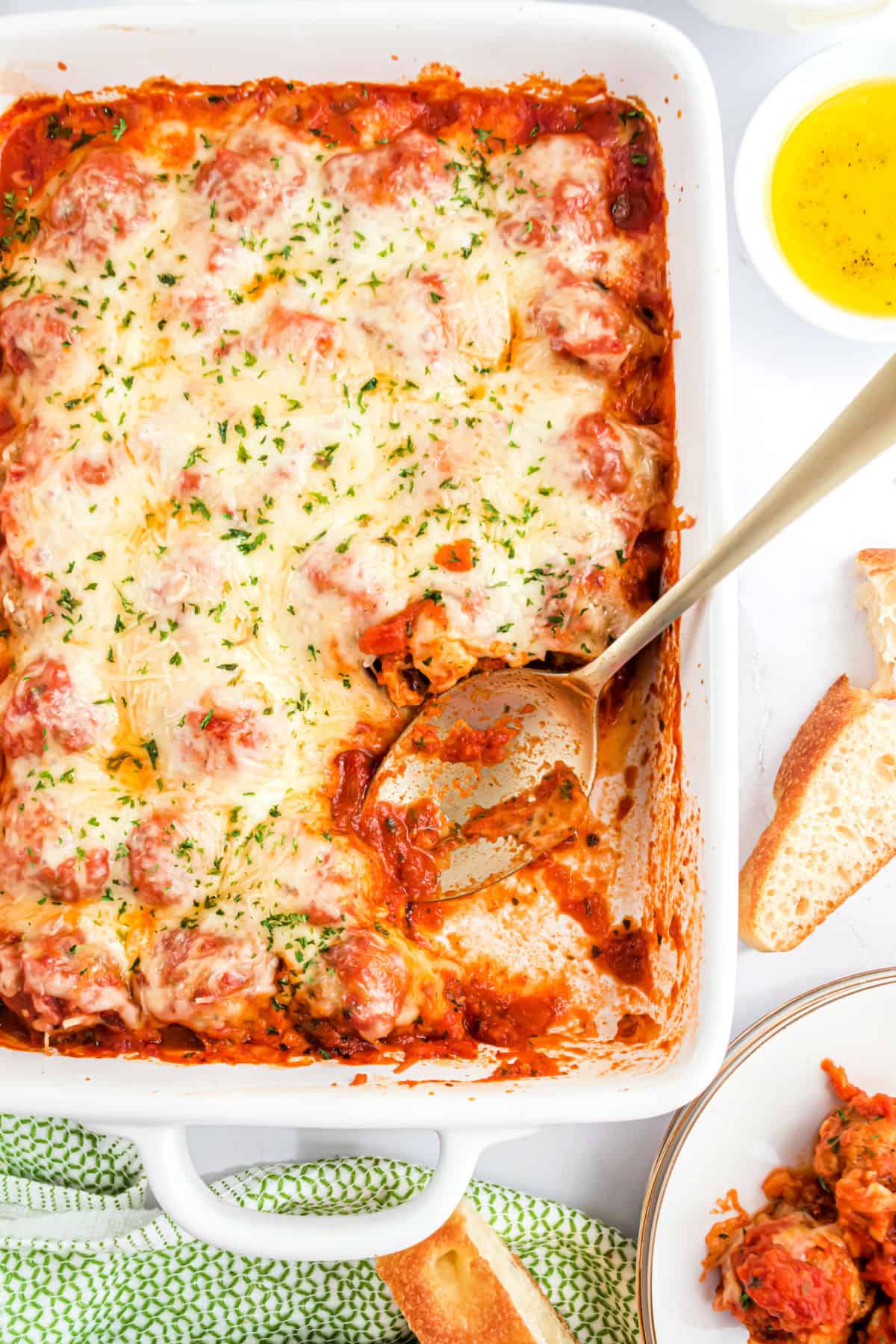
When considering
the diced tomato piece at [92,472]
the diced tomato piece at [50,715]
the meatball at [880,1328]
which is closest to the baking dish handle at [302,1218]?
the diced tomato piece at [50,715]

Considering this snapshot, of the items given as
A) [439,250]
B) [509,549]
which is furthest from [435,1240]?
[439,250]

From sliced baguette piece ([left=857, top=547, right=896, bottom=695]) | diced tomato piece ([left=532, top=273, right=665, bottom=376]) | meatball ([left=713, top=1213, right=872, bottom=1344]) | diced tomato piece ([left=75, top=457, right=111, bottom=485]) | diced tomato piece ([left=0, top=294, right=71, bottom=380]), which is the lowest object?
meatball ([left=713, top=1213, right=872, bottom=1344])

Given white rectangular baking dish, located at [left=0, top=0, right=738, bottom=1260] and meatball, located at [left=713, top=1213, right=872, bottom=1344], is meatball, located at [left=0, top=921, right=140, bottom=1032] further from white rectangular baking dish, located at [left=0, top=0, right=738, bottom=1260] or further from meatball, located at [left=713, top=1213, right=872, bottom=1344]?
meatball, located at [left=713, top=1213, right=872, bottom=1344]

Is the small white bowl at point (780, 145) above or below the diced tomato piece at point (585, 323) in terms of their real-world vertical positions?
above

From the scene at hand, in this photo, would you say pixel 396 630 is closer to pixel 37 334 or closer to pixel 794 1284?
pixel 37 334

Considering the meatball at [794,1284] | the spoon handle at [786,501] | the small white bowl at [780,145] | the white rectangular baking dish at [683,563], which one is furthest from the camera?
the small white bowl at [780,145]

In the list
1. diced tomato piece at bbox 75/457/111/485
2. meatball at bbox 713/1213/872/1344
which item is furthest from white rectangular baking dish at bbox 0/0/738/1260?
diced tomato piece at bbox 75/457/111/485

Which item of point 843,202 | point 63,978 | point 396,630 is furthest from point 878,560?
point 63,978

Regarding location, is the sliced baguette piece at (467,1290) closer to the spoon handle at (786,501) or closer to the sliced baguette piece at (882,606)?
the spoon handle at (786,501)
